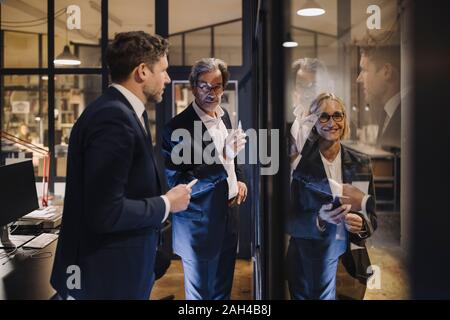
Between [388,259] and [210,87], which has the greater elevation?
[210,87]

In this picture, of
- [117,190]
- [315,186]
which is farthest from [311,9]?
[117,190]

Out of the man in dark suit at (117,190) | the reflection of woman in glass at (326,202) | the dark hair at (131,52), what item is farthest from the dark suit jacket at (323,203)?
the dark hair at (131,52)

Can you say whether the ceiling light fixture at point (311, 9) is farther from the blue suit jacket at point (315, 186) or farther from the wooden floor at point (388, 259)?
the wooden floor at point (388, 259)

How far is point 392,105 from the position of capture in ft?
6.73

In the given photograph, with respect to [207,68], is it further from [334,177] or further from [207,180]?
[334,177]

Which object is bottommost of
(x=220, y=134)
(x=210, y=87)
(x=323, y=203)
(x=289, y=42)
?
(x=323, y=203)

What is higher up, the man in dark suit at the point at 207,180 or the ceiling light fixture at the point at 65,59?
the ceiling light fixture at the point at 65,59

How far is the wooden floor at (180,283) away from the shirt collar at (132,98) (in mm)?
734

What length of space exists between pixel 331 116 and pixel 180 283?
1.05 metres

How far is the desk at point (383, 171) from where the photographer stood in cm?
207
